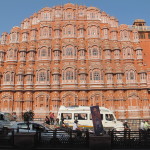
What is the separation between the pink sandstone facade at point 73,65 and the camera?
3291 cm

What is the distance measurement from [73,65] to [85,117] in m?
14.6

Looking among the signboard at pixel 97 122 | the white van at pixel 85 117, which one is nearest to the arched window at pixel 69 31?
the white van at pixel 85 117

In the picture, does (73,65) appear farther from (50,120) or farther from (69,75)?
(50,120)

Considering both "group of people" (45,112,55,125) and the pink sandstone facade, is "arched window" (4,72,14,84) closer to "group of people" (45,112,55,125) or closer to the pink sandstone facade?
the pink sandstone facade

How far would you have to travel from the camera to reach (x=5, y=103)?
3322cm

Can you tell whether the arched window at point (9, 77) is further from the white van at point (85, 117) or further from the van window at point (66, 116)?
the van window at point (66, 116)

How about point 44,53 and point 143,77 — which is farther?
point 44,53

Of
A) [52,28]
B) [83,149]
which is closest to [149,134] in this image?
[83,149]

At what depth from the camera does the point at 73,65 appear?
112 ft

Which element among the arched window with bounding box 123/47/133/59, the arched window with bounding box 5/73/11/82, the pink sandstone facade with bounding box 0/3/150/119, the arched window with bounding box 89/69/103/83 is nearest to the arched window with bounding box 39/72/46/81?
the pink sandstone facade with bounding box 0/3/150/119

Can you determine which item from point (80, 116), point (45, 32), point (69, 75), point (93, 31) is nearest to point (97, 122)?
point (80, 116)

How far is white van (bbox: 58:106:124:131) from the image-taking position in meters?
20.6

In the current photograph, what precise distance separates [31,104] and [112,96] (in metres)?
13.5

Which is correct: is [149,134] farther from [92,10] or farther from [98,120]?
[92,10]
